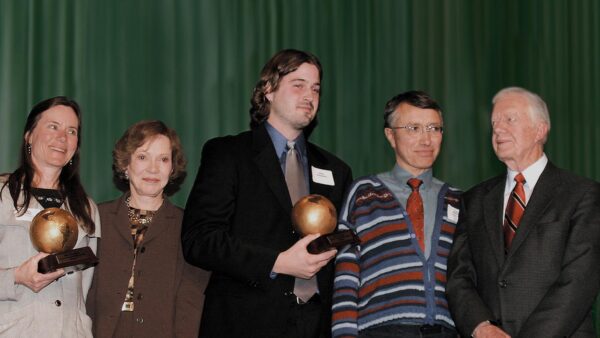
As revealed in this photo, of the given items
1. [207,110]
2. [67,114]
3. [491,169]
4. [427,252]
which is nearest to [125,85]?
[207,110]

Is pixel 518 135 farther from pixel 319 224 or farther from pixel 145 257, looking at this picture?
pixel 145 257

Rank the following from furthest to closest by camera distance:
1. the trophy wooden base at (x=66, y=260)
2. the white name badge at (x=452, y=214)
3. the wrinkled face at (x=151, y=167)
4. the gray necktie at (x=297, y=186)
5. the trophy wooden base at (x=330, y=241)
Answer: the wrinkled face at (x=151, y=167) → the white name badge at (x=452, y=214) → the gray necktie at (x=297, y=186) → the trophy wooden base at (x=330, y=241) → the trophy wooden base at (x=66, y=260)

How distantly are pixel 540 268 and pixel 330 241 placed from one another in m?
0.95

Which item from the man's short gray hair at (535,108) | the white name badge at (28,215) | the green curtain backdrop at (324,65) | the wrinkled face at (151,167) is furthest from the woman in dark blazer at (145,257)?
the man's short gray hair at (535,108)

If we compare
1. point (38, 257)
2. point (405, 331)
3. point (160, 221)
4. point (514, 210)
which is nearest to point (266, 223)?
point (160, 221)

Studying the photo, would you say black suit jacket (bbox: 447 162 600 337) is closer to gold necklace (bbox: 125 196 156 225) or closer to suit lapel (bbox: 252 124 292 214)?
suit lapel (bbox: 252 124 292 214)

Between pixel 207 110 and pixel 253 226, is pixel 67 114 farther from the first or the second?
pixel 207 110

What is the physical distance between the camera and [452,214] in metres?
3.94

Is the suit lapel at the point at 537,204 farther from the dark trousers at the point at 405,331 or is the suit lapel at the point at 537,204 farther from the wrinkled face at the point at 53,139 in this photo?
the wrinkled face at the point at 53,139

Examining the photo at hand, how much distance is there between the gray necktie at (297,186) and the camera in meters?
3.79

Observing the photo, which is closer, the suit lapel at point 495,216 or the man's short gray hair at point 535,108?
the suit lapel at point 495,216

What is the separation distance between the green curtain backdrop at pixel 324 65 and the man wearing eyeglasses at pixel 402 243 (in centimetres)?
169

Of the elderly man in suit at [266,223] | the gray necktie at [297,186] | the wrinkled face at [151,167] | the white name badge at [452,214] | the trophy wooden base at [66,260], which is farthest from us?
the wrinkled face at [151,167]

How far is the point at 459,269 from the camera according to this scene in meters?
3.73
